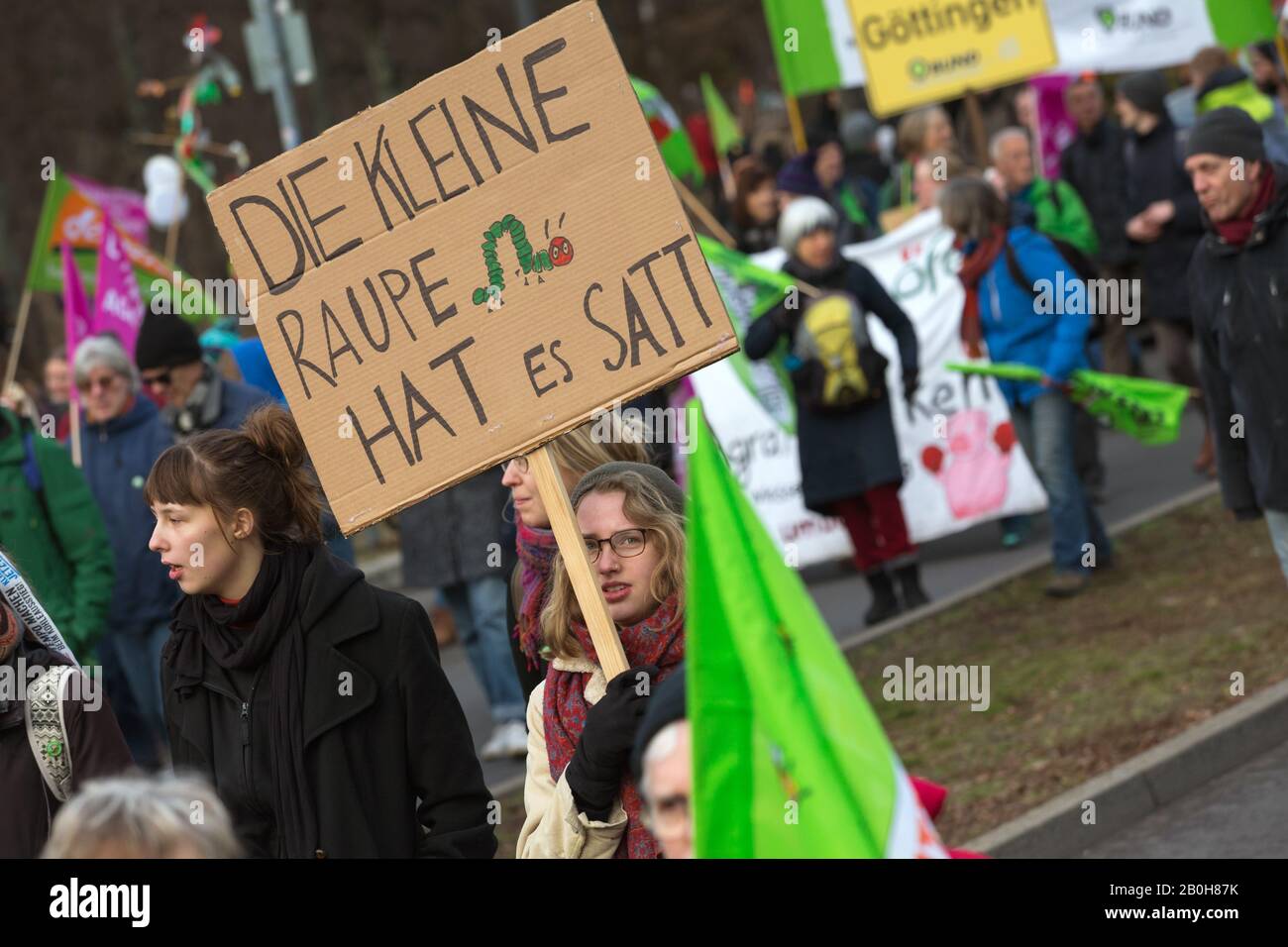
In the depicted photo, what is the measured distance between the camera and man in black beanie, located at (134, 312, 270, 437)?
8047mm

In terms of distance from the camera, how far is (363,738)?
13.8 feet

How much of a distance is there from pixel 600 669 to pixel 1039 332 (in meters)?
6.08

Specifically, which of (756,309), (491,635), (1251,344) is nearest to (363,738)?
(1251,344)

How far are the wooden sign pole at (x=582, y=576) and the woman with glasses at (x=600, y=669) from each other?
5 centimetres

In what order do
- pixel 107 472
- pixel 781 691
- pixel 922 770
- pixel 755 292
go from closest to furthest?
pixel 781 691
pixel 922 770
pixel 107 472
pixel 755 292

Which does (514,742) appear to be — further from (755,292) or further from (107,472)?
(755,292)

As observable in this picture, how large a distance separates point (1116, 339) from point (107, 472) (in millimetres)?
6753

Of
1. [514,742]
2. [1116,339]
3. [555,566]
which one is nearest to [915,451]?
[1116,339]

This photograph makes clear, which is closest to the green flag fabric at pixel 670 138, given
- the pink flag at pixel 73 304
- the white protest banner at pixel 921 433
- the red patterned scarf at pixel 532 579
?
the white protest banner at pixel 921 433

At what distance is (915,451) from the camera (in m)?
11.3

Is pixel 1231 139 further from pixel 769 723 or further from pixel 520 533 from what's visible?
pixel 769 723

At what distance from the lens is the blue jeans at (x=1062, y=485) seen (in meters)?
9.59

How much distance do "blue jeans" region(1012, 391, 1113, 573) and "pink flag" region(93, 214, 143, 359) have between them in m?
5.22

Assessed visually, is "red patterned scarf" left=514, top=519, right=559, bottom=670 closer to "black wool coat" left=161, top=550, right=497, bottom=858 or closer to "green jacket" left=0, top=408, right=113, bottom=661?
"black wool coat" left=161, top=550, right=497, bottom=858
